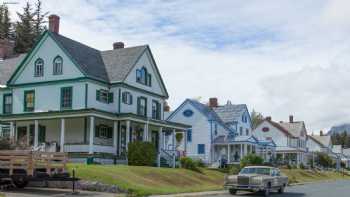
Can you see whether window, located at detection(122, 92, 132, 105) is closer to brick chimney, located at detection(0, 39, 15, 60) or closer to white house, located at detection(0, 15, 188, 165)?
white house, located at detection(0, 15, 188, 165)

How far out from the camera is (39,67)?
143ft

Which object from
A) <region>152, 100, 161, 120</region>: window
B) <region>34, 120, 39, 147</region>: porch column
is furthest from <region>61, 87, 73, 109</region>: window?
<region>152, 100, 161, 120</region>: window

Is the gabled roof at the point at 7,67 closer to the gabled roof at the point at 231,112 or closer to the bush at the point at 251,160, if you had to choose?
the bush at the point at 251,160

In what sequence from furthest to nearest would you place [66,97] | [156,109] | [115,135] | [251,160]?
1. [251,160]
2. [156,109]
3. [115,135]
4. [66,97]

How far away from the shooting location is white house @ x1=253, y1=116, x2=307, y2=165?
90.2 m

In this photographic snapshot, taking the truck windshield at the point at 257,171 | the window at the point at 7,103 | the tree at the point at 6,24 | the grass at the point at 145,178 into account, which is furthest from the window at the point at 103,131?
the tree at the point at 6,24

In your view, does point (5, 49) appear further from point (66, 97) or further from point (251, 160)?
point (251, 160)

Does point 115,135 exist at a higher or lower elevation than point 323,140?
lower

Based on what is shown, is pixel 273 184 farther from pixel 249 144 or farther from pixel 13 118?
pixel 249 144

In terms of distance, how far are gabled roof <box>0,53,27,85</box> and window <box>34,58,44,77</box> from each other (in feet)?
13.6

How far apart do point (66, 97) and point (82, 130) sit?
2707mm

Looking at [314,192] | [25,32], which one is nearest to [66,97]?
[314,192]

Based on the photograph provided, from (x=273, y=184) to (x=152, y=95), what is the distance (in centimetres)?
1921

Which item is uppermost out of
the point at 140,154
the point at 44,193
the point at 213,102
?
the point at 213,102
